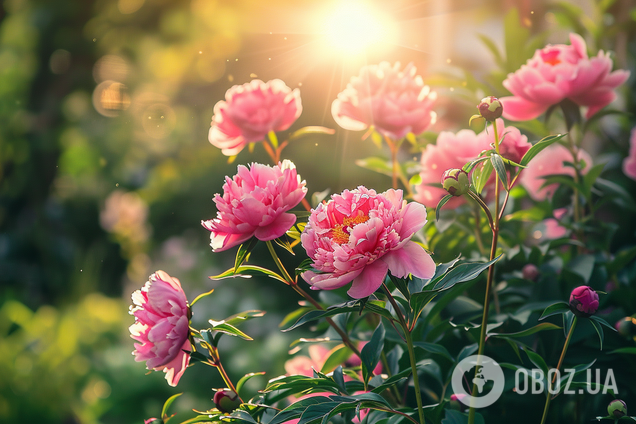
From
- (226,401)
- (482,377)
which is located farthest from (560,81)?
(226,401)

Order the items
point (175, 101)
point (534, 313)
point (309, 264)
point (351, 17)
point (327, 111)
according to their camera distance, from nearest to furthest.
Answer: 1. point (309, 264)
2. point (534, 313)
3. point (351, 17)
4. point (327, 111)
5. point (175, 101)

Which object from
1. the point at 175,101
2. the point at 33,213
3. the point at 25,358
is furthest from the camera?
the point at 33,213

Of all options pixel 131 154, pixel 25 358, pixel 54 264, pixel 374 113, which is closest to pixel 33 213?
pixel 54 264

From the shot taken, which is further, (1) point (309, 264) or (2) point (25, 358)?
(2) point (25, 358)

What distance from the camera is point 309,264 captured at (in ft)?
0.90

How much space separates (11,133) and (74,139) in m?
0.35

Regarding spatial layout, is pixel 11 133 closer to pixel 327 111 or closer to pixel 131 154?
pixel 131 154

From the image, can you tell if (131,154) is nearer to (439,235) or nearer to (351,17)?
(351,17)

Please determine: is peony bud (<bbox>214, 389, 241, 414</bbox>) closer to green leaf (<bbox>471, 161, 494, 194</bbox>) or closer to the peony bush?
the peony bush

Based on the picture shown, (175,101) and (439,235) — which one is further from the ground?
(439,235)

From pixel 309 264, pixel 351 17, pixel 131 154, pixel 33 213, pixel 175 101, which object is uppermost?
pixel 351 17

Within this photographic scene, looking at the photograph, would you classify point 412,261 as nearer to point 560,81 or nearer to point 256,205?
point 256,205

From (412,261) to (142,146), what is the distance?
2761mm

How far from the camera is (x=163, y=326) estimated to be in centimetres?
28
